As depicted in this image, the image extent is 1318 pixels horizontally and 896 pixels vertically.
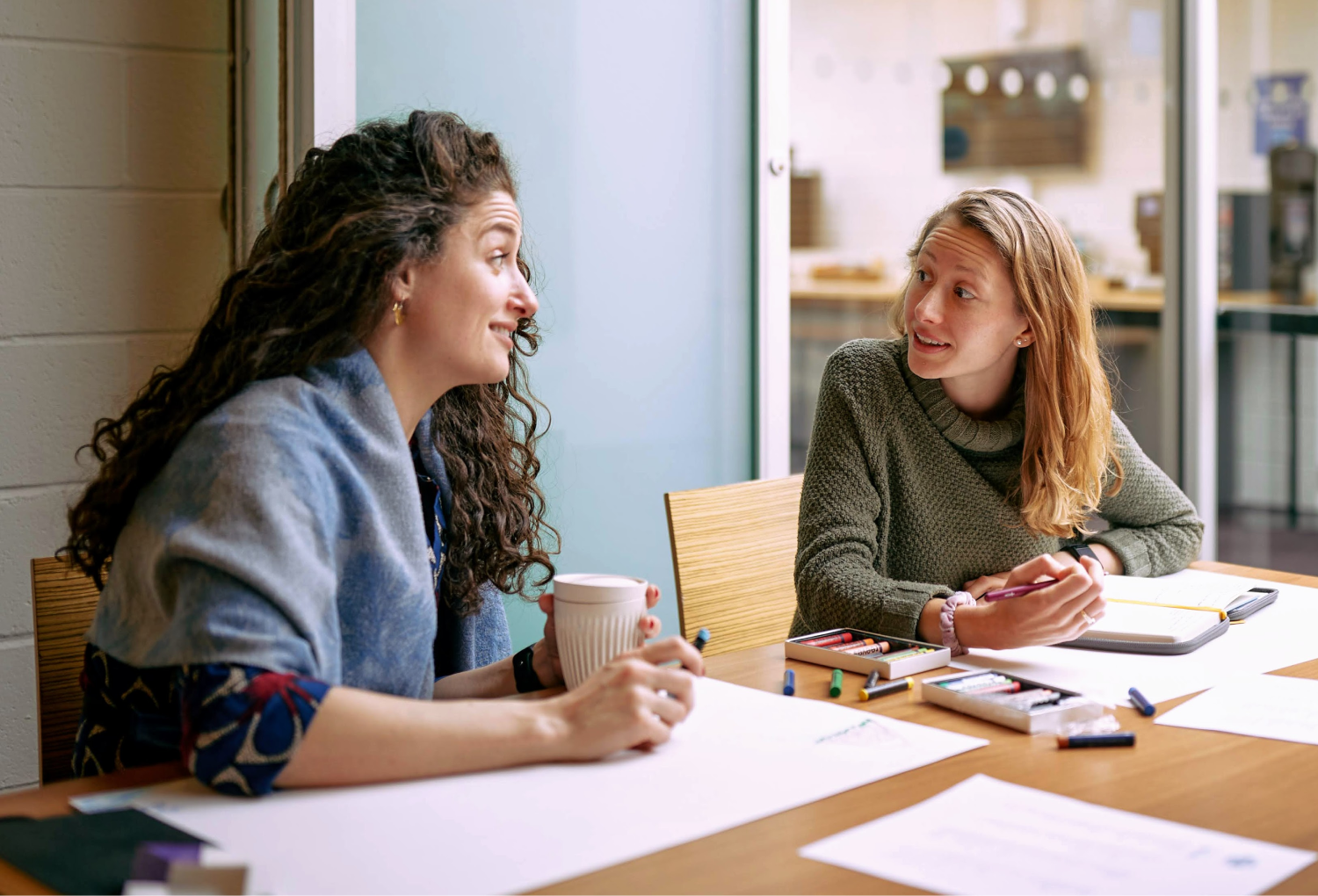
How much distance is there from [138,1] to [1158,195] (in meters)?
3.05

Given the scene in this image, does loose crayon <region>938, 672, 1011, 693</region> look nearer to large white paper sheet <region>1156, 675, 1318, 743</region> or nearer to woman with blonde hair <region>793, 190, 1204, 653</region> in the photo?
large white paper sheet <region>1156, 675, 1318, 743</region>

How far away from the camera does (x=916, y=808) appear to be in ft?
3.32

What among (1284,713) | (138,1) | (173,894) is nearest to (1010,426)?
(1284,713)

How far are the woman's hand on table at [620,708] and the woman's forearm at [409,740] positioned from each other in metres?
0.01

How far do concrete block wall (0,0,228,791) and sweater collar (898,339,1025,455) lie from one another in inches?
52.6

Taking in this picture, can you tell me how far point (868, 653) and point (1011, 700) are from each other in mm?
213

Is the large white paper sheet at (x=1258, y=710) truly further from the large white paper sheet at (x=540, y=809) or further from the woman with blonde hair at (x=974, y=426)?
the woman with blonde hair at (x=974, y=426)

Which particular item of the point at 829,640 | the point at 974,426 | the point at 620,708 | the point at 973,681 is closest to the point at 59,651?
the point at 620,708

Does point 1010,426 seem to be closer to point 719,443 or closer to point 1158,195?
point 719,443

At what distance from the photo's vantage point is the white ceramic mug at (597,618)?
126 cm

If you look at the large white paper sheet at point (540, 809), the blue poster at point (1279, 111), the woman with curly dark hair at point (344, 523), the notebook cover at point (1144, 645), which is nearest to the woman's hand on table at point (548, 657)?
the woman with curly dark hair at point (344, 523)

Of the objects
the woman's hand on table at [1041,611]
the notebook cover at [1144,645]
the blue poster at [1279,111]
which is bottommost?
the notebook cover at [1144,645]

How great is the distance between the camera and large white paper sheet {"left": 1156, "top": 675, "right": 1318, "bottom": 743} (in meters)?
1.20

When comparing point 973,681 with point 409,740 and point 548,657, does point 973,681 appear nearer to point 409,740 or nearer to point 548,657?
point 548,657
